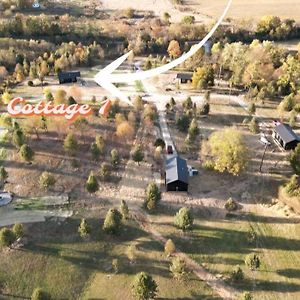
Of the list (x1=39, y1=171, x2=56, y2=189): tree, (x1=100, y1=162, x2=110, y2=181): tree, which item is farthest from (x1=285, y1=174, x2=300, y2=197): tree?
(x1=39, y1=171, x2=56, y2=189): tree

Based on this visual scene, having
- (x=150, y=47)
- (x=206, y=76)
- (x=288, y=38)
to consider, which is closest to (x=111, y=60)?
(x=150, y=47)

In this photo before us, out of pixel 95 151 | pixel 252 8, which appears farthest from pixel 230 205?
pixel 252 8

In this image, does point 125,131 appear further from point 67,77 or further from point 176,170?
point 67,77

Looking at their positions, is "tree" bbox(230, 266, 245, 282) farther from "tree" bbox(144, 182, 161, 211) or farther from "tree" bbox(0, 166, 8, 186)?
"tree" bbox(0, 166, 8, 186)

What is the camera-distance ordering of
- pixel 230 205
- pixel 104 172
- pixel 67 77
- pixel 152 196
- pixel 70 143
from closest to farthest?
1. pixel 152 196
2. pixel 230 205
3. pixel 104 172
4. pixel 70 143
5. pixel 67 77

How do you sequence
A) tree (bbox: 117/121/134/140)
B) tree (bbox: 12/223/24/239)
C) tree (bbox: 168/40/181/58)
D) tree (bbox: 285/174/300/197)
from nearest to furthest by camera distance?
tree (bbox: 12/223/24/239), tree (bbox: 285/174/300/197), tree (bbox: 117/121/134/140), tree (bbox: 168/40/181/58)

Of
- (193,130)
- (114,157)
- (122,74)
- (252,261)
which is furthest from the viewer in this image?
(122,74)
